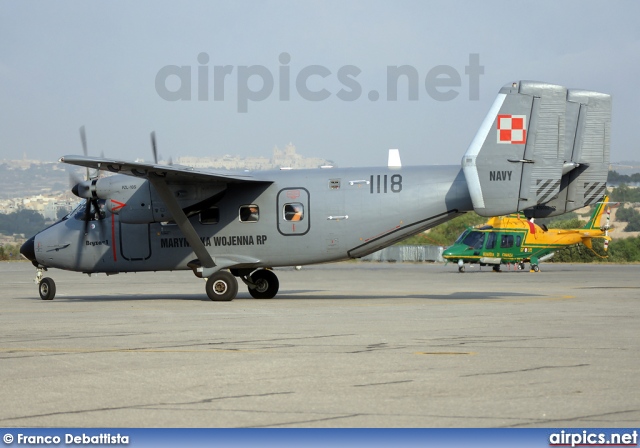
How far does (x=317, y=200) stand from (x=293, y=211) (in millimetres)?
746

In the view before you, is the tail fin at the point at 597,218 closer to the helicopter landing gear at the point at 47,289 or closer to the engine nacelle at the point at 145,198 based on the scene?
the engine nacelle at the point at 145,198

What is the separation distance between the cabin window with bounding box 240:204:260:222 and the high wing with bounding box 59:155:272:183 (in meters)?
0.81

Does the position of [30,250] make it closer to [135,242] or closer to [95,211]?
[95,211]

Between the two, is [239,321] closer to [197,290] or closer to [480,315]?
[480,315]

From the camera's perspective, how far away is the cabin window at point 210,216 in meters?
24.6

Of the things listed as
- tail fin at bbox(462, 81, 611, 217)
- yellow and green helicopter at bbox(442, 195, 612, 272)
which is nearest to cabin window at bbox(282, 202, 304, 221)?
tail fin at bbox(462, 81, 611, 217)

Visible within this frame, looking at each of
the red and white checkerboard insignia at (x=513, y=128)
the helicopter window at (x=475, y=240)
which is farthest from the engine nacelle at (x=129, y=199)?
the helicopter window at (x=475, y=240)

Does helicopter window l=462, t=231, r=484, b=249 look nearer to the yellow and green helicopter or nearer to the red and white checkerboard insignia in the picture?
the yellow and green helicopter

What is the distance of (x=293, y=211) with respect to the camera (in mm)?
24062

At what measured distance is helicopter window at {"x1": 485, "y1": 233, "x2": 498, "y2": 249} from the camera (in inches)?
2012

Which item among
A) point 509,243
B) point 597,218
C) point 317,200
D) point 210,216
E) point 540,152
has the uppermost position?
point 540,152

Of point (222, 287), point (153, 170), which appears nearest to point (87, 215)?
point (153, 170)

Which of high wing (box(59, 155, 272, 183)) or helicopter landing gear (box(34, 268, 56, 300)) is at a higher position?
high wing (box(59, 155, 272, 183))

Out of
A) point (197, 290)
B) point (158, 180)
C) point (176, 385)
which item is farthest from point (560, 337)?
point (197, 290)
